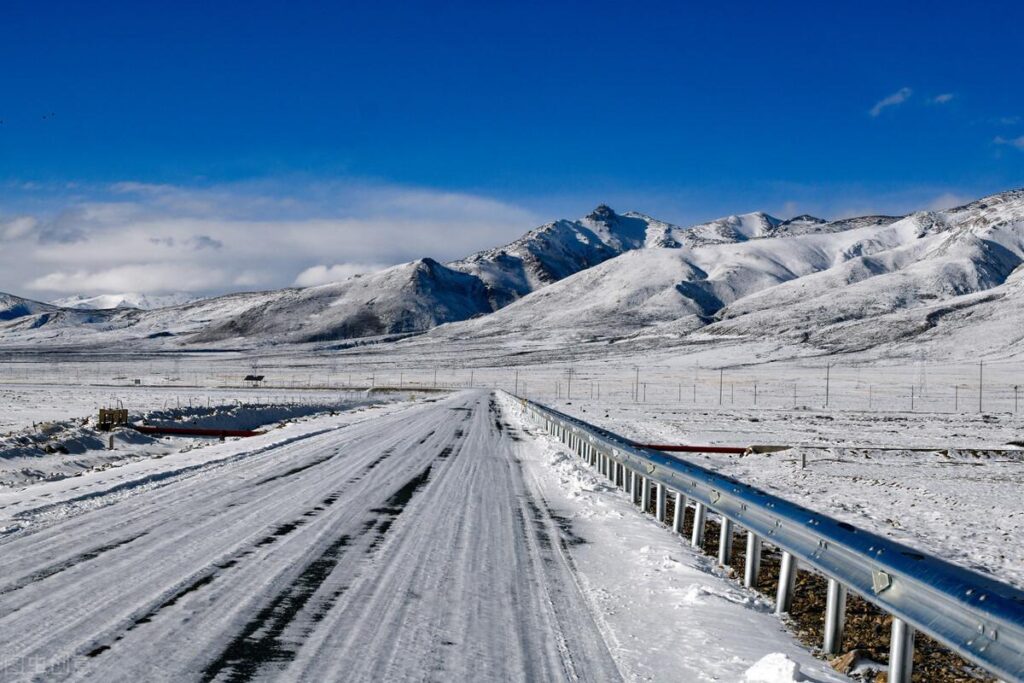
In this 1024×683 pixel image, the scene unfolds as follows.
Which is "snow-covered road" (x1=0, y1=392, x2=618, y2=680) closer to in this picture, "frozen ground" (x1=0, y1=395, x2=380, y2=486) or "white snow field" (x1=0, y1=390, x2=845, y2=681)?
"white snow field" (x1=0, y1=390, x2=845, y2=681)

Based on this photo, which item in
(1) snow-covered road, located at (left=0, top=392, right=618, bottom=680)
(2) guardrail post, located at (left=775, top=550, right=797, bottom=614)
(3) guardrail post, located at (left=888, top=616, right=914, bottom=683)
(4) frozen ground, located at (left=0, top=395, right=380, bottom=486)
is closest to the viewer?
(3) guardrail post, located at (left=888, top=616, right=914, bottom=683)

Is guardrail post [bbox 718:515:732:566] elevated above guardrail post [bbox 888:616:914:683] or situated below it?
below

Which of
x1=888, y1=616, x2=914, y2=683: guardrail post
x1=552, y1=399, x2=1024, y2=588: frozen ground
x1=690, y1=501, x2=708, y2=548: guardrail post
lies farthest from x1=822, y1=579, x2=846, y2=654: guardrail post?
x1=552, y1=399, x2=1024, y2=588: frozen ground

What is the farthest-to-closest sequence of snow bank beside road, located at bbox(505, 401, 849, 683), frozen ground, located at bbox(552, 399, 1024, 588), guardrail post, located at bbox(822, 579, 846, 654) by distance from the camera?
frozen ground, located at bbox(552, 399, 1024, 588)
guardrail post, located at bbox(822, 579, 846, 654)
snow bank beside road, located at bbox(505, 401, 849, 683)

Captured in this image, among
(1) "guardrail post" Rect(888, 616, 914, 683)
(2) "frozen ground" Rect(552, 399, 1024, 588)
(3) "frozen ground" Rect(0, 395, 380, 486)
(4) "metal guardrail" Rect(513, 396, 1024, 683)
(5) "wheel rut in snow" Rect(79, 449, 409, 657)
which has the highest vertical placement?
(4) "metal guardrail" Rect(513, 396, 1024, 683)

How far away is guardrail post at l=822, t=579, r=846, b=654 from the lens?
627 centimetres

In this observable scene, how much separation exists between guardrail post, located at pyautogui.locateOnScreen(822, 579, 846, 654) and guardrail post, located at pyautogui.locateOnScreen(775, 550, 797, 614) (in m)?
1.05

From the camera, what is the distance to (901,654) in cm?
520

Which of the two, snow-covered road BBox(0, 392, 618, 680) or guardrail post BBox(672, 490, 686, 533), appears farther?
guardrail post BBox(672, 490, 686, 533)

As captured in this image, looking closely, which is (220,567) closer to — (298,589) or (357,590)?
(298,589)

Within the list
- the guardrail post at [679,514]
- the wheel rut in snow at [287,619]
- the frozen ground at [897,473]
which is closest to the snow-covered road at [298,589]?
the wheel rut in snow at [287,619]

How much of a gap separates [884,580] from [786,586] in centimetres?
207

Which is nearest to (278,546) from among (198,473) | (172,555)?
(172,555)

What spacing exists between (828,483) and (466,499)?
911 centimetres
